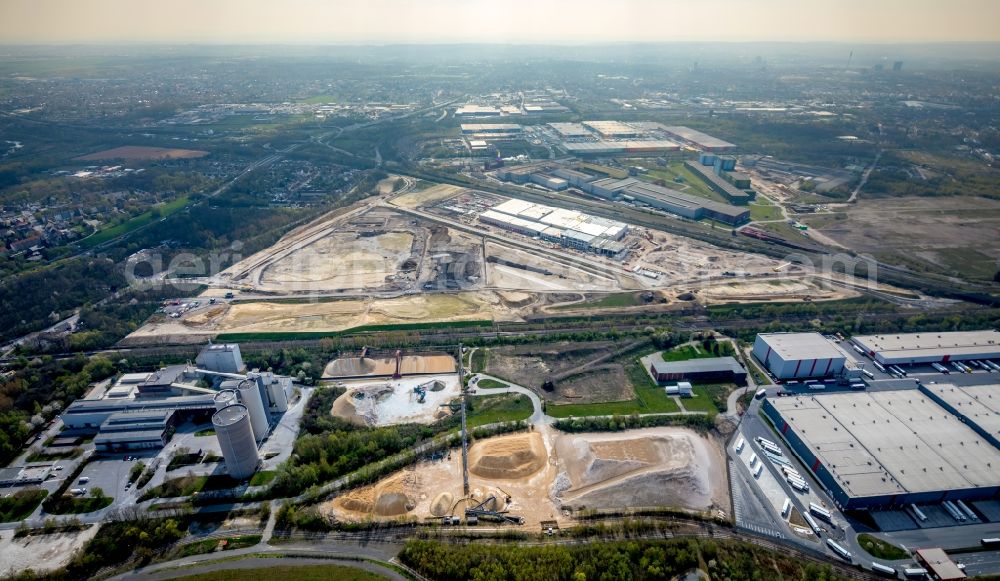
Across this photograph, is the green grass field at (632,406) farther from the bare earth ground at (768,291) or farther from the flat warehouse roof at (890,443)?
the bare earth ground at (768,291)

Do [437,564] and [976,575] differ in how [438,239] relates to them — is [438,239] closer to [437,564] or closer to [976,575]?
[437,564]

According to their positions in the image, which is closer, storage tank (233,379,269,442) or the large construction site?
storage tank (233,379,269,442)

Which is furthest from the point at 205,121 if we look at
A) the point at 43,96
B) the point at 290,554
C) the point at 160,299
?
the point at 290,554

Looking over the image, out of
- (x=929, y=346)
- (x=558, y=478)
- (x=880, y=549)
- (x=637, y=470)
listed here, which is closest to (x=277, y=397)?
(x=558, y=478)

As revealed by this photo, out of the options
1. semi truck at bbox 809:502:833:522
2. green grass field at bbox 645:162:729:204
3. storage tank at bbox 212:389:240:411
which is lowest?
semi truck at bbox 809:502:833:522

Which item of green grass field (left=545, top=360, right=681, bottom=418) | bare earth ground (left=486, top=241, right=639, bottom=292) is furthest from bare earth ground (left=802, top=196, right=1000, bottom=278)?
green grass field (left=545, top=360, right=681, bottom=418)

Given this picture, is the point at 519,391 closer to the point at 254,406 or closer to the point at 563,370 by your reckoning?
the point at 563,370

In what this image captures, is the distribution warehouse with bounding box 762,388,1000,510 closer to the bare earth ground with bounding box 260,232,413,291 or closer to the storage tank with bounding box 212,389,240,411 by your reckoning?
the storage tank with bounding box 212,389,240,411
